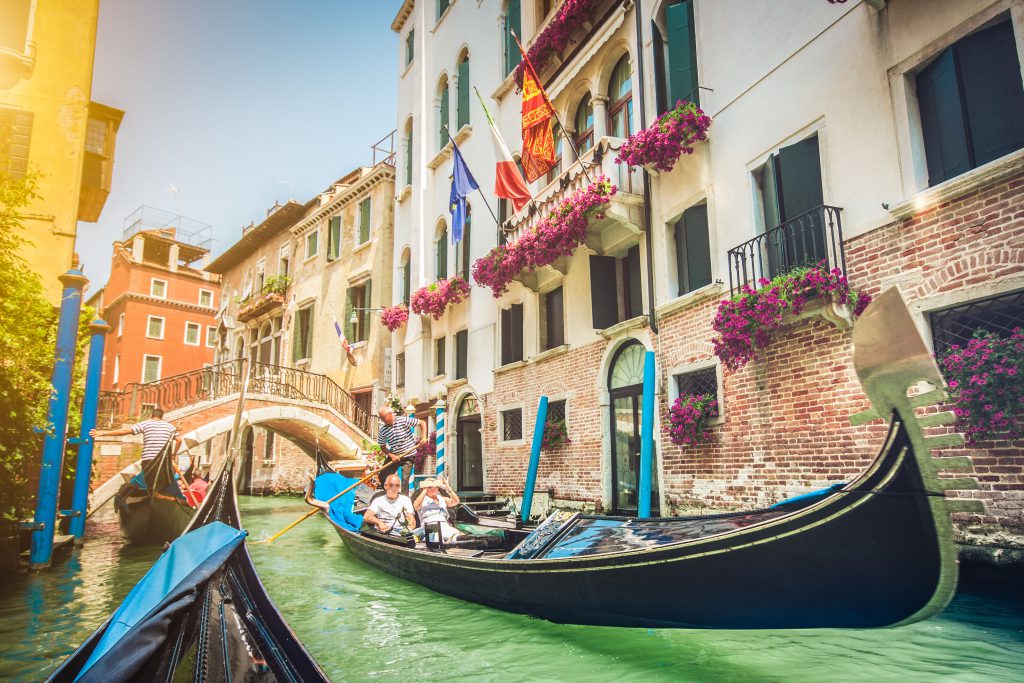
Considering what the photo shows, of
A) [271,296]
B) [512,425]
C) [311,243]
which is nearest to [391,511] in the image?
[512,425]

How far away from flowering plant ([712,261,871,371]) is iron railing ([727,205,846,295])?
21cm

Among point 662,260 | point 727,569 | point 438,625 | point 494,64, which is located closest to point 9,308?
point 438,625

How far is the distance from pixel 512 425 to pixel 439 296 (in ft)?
9.67

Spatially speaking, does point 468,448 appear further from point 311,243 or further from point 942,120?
point 311,243

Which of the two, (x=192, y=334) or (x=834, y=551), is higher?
(x=192, y=334)

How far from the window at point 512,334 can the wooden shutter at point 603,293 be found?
204 centimetres

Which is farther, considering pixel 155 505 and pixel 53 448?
pixel 155 505

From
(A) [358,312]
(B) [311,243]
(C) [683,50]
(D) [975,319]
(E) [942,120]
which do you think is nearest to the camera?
(D) [975,319]

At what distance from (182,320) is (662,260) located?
71.0 ft

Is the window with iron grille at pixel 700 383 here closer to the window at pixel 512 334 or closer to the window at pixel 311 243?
the window at pixel 512 334

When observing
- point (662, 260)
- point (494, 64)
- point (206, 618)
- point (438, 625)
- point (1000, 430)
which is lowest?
point (438, 625)

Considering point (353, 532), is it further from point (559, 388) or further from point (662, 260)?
point (662, 260)

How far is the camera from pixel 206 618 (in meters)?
2.52

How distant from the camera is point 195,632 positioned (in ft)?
7.94
